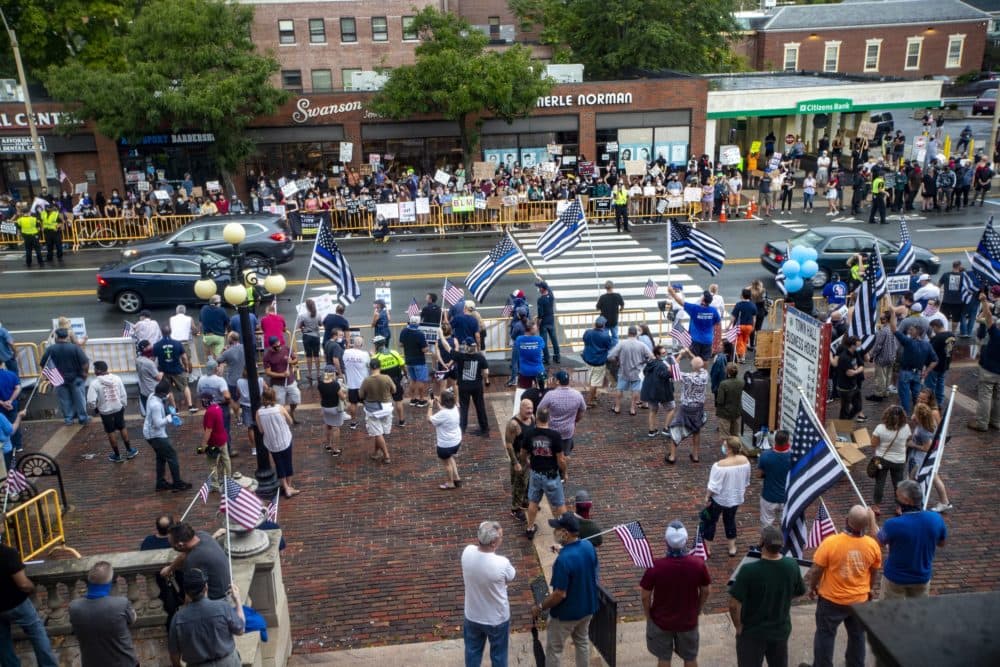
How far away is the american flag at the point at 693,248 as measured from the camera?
17609mm

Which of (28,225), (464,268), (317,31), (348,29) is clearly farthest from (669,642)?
(317,31)

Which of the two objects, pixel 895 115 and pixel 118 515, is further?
pixel 895 115

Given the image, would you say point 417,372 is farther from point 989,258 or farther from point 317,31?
point 317,31

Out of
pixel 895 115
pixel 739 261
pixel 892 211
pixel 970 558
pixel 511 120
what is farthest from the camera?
pixel 895 115

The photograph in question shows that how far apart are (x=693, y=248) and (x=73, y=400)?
11638mm

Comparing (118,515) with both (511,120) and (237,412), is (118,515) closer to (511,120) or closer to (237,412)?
(237,412)

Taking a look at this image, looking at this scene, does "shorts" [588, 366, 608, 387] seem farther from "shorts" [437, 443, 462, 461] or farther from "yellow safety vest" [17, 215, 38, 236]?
"yellow safety vest" [17, 215, 38, 236]

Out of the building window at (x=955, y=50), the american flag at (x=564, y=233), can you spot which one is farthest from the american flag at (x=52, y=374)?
the building window at (x=955, y=50)

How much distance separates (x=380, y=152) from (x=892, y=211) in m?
19.9

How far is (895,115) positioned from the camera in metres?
63.0

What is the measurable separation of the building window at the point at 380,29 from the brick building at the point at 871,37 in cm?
3045

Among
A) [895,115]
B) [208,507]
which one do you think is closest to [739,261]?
[208,507]

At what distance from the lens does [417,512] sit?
11578 millimetres

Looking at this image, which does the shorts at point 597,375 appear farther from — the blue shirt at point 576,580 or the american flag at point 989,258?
the american flag at point 989,258
